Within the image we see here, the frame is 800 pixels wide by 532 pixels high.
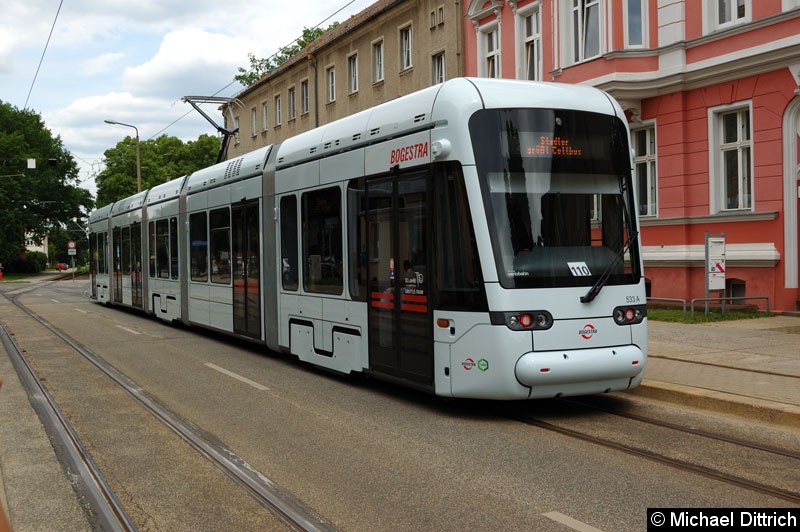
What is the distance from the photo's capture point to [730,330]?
547 inches

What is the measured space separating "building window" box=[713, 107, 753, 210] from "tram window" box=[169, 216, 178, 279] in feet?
38.1

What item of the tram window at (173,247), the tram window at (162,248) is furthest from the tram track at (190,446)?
the tram window at (162,248)

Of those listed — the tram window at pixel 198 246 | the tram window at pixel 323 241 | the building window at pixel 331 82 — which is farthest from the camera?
the building window at pixel 331 82

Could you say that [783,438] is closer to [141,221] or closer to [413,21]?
[141,221]

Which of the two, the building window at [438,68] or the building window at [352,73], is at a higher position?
the building window at [352,73]

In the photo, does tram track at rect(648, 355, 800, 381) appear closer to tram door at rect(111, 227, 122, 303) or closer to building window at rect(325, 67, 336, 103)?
tram door at rect(111, 227, 122, 303)

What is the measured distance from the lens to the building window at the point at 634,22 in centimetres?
1908

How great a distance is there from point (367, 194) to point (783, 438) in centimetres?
480

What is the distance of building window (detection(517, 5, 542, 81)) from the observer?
75.3 feet

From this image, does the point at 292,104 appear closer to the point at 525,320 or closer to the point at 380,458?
the point at 525,320

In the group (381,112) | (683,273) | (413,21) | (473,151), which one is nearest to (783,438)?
(473,151)

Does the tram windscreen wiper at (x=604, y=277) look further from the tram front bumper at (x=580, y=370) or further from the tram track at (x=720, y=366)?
the tram track at (x=720, y=366)

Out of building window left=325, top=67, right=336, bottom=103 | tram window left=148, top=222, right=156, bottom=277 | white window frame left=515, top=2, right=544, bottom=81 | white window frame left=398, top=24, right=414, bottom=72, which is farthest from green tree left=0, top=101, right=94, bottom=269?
white window frame left=515, top=2, right=544, bottom=81

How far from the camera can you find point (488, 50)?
83.9ft
